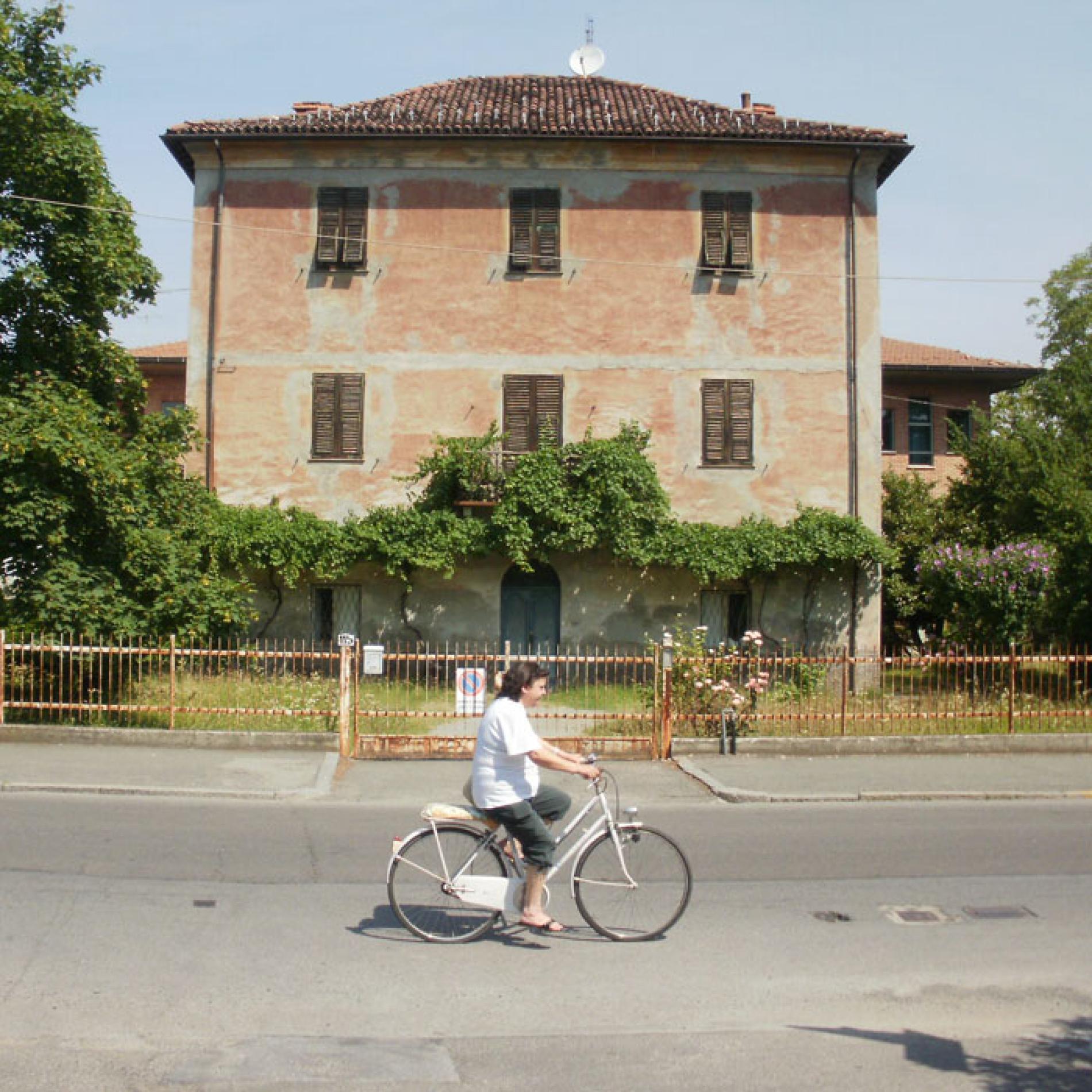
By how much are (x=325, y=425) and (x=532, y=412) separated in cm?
383

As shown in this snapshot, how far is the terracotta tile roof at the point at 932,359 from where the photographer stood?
3228 cm

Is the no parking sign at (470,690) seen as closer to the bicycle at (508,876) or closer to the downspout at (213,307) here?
the bicycle at (508,876)

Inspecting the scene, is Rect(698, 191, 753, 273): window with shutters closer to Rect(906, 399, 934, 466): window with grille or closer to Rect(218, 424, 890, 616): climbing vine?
Rect(218, 424, 890, 616): climbing vine

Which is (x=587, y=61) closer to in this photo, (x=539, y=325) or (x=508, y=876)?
(x=539, y=325)

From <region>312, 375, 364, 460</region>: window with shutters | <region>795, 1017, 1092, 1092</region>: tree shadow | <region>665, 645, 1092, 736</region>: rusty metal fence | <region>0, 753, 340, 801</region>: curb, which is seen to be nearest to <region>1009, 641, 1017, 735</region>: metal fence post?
<region>665, 645, 1092, 736</region>: rusty metal fence

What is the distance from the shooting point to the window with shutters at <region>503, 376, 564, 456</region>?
77.5 feet

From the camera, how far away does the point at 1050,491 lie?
21219 mm

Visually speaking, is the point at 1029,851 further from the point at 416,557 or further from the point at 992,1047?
the point at 416,557

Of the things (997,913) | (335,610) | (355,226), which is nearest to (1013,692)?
(997,913)

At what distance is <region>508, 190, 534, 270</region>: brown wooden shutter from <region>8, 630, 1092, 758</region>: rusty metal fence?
1015cm

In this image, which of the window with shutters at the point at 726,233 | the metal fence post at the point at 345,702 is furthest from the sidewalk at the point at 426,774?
the window with shutters at the point at 726,233

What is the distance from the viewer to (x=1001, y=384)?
109 feet

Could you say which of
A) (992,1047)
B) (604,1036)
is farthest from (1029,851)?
(604,1036)

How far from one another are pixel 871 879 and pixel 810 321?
1642 centimetres
